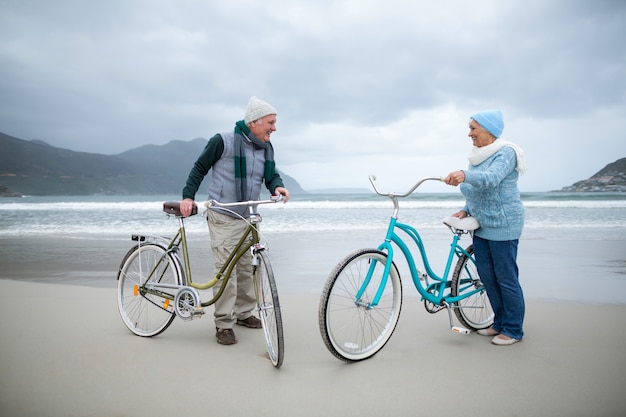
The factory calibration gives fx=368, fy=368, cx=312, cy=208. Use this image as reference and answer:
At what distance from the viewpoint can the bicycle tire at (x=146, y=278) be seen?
312 cm

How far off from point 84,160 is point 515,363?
426 feet

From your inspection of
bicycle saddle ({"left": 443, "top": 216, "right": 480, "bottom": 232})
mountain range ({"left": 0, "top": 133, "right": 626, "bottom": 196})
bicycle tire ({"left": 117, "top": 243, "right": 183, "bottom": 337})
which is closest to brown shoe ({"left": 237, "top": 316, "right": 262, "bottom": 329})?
bicycle tire ({"left": 117, "top": 243, "right": 183, "bottom": 337})

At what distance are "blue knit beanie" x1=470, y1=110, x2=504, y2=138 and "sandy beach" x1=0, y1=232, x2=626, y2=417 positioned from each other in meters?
1.76

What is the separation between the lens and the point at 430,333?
3.35m

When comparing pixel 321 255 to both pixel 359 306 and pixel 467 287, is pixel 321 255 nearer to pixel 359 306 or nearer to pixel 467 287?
pixel 467 287

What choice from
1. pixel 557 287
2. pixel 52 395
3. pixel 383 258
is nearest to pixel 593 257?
pixel 557 287

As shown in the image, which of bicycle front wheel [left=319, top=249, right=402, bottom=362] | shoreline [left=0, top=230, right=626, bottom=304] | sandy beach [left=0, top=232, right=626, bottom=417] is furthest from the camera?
shoreline [left=0, top=230, right=626, bottom=304]

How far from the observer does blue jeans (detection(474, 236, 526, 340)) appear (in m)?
3.01

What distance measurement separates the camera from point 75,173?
100188mm

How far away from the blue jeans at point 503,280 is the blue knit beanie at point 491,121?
2.95 ft

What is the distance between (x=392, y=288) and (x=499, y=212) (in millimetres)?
1096

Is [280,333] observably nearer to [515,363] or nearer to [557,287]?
[515,363]

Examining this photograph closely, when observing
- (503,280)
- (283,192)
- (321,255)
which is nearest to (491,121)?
(503,280)

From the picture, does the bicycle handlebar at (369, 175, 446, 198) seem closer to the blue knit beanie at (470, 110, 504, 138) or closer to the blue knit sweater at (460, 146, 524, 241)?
the blue knit sweater at (460, 146, 524, 241)
